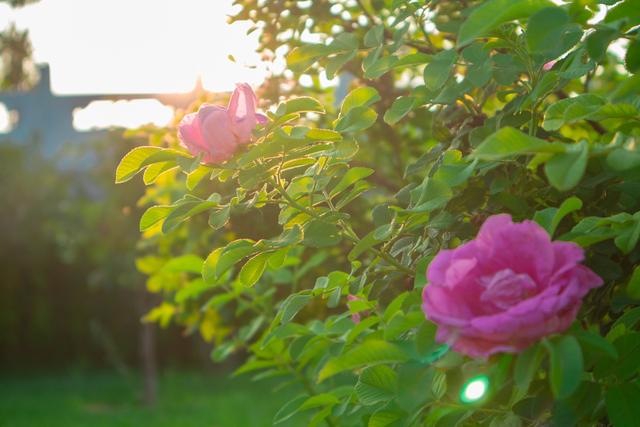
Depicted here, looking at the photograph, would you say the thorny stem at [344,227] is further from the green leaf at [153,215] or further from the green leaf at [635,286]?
the green leaf at [635,286]

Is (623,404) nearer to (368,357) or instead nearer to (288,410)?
(368,357)

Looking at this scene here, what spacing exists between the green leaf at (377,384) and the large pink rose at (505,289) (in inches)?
11.8

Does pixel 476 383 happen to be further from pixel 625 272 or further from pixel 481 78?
pixel 481 78

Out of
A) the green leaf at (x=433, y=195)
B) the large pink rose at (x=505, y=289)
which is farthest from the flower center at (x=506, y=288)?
the green leaf at (x=433, y=195)

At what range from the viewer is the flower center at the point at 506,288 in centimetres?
108

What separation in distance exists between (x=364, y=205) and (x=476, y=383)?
6.44 ft

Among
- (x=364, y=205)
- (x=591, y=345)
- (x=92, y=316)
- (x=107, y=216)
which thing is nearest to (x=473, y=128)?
(x=591, y=345)

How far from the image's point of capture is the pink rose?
145 centimetres

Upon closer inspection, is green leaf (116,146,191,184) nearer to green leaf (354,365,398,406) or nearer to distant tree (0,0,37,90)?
green leaf (354,365,398,406)

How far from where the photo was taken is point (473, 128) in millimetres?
1741

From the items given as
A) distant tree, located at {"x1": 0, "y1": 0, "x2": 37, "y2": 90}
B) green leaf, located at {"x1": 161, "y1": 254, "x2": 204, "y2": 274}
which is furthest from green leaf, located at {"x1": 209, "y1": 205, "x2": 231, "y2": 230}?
distant tree, located at {"x1": 0, "y1": 0, "x2": 37, "y2": 90}

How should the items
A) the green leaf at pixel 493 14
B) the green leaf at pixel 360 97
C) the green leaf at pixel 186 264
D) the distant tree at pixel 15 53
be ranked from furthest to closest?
the distant tree at pixel 15 53 < the green leaf at pixel 186 264 < the green leaf at pixel 360 97 < the green leaf at pixel 493 14

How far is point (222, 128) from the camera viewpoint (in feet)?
4.76

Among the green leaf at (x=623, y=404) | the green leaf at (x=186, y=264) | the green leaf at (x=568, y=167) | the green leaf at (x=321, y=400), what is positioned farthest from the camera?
the green leaf at (x=186, y=264)
